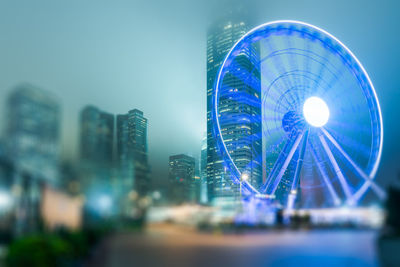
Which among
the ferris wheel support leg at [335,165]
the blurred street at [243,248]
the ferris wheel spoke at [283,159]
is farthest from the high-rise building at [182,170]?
the ferris wheel support leg at [335,165]

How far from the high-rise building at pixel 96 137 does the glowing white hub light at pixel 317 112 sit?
24.2 feet

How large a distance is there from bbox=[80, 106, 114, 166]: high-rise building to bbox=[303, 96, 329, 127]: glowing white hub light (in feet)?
24.2

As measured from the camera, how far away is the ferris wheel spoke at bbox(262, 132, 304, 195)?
45.4 ft

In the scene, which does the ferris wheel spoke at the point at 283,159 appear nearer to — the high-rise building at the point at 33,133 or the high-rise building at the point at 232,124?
the high-rise building at the point at 232,124

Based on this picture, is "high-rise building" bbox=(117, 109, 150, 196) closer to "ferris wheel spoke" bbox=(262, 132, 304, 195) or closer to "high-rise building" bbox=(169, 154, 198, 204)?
"high-rise building" bbox=(169, 154, 198, 204)

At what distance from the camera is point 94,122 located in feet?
28.7

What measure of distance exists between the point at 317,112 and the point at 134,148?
22.0ft

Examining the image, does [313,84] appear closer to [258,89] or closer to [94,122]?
[258,89]

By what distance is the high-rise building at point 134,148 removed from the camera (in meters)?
8.78

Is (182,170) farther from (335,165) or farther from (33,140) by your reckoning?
(33,140)

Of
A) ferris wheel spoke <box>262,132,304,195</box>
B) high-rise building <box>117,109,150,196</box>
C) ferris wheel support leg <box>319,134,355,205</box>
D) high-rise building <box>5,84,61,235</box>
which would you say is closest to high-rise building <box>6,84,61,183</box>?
high-rise building <box>5,84,61,235</box>

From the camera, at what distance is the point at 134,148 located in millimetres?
10711

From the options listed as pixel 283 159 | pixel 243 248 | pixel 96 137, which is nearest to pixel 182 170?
pixel 283 159

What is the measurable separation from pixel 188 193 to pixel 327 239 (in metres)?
3.29
